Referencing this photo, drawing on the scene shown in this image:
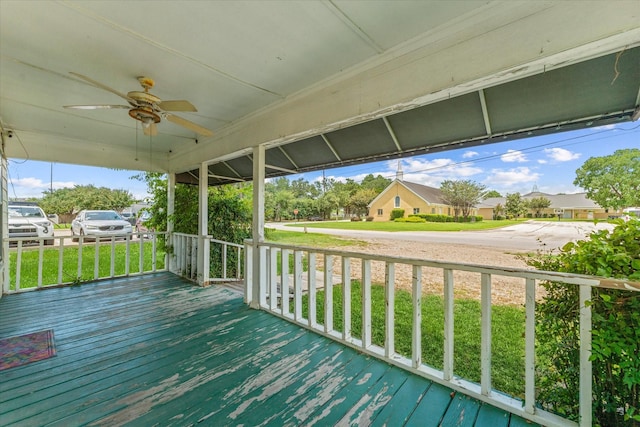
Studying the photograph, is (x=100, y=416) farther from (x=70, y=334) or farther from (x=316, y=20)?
(x=316, y=20)

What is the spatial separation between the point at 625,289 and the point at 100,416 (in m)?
2.94

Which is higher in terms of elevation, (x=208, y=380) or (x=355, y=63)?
(x=355, y=63)

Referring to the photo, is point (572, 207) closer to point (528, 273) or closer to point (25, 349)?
point (528, 273)

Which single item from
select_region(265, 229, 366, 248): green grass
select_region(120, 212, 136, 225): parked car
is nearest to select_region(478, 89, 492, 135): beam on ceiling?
select_region(265, 229, 366, 248): green grass

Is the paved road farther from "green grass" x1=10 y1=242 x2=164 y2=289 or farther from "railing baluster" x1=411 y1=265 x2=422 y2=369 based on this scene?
"green grass" x1=10 y1=242 x2=164 y2=289

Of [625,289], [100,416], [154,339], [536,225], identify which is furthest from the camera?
[154,339]

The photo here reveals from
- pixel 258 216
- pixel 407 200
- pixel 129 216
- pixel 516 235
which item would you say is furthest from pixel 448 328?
pixel 129 216

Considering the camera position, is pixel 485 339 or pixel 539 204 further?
pixel 539 204

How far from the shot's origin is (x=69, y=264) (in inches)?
193

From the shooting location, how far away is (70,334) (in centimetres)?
258

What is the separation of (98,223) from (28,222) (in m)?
1.06

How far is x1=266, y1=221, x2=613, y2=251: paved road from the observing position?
162 cm

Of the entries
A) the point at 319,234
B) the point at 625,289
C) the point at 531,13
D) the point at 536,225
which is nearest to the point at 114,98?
the point at 319,234

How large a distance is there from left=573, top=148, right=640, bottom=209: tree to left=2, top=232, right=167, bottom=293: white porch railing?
239 inches
